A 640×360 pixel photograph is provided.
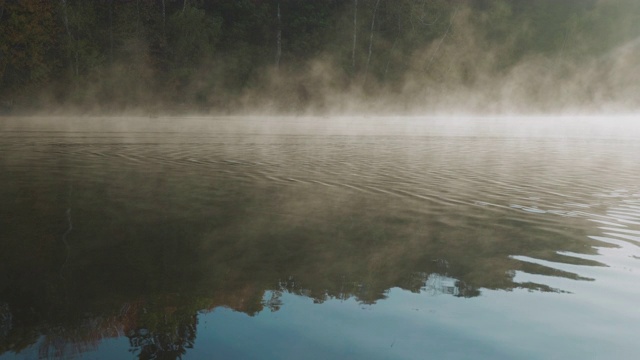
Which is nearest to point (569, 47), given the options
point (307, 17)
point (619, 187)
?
point (307, 17)

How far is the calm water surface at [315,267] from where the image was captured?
133 inches

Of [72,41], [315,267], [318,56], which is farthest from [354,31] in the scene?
[315,267]

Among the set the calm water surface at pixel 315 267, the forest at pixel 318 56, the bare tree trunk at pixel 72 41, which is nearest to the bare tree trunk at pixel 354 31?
the forest at pixel 318 56

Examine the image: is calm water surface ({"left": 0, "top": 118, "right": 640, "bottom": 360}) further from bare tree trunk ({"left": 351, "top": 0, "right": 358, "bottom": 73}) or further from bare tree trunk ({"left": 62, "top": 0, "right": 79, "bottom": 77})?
bare tree trunk ({"left": 351, "top": 0, "right": 358, "bottom": 73})

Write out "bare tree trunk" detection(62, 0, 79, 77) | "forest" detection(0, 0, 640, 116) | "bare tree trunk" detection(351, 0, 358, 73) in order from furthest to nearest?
"bare tree trunk" detection(351, 0, 358, 73) → "forest" detection(0, 0, 640, 116) → "bare tree trunk" detection(62, 0, 79, 77)

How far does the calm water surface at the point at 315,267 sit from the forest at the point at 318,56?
35.1 meters

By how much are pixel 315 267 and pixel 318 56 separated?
53.6m

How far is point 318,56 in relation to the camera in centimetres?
5722

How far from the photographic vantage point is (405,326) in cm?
361

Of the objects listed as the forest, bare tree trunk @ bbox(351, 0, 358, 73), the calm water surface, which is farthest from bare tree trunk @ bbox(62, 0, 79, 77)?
the calm water surface

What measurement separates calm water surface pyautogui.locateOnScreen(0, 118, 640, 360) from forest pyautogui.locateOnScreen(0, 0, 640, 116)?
35.1 m

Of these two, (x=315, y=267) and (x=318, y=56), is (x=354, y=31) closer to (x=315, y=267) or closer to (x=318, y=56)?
(x=318, y=56)

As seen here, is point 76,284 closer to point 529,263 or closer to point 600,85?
point 529,263

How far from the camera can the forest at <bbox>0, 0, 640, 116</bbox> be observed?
4269 cm
